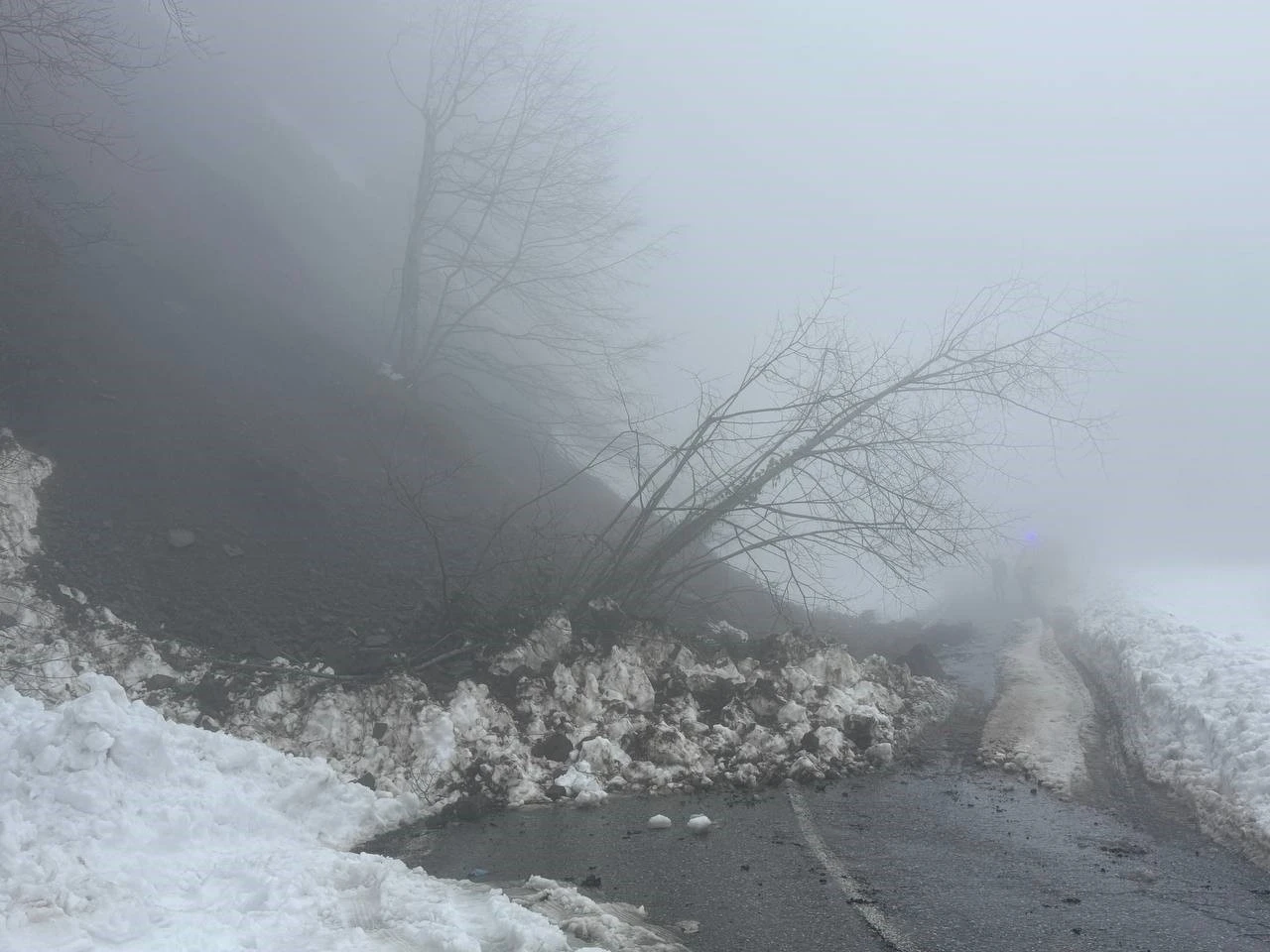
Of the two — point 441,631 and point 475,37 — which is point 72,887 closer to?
point 441,631

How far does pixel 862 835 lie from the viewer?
6691 millimetres

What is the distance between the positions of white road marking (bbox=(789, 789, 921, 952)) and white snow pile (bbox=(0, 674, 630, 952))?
1.50 m

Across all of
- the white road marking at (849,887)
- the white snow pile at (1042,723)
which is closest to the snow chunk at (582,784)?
the white road marking at (849,887)

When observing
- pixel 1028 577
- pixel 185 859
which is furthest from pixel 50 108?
pixel 1028 577

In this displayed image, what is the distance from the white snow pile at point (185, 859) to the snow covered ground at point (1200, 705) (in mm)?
4893

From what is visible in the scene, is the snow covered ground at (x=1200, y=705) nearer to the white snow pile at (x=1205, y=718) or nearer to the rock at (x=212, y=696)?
the white snow pile at (x=1205, y=718)

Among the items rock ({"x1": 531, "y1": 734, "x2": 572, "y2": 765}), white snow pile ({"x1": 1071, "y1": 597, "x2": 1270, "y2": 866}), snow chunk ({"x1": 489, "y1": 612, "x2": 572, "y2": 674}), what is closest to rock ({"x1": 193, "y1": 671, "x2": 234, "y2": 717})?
snow chunk ({"x1": 489, "y1": 612, "x2": 572, "y2": 674})

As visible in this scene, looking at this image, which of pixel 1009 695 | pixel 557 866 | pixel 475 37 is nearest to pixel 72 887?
pixel 557 866

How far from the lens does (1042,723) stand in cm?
1030

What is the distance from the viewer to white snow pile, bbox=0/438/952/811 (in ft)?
24.5

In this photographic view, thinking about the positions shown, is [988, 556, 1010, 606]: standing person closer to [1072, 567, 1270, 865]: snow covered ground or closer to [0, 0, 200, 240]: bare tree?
[1072, 567, 1270, 865]: snow covered ground

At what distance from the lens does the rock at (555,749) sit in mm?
8070

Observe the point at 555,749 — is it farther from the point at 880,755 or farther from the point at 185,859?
the point at 185,859

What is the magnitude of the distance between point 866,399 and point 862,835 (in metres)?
5.31
